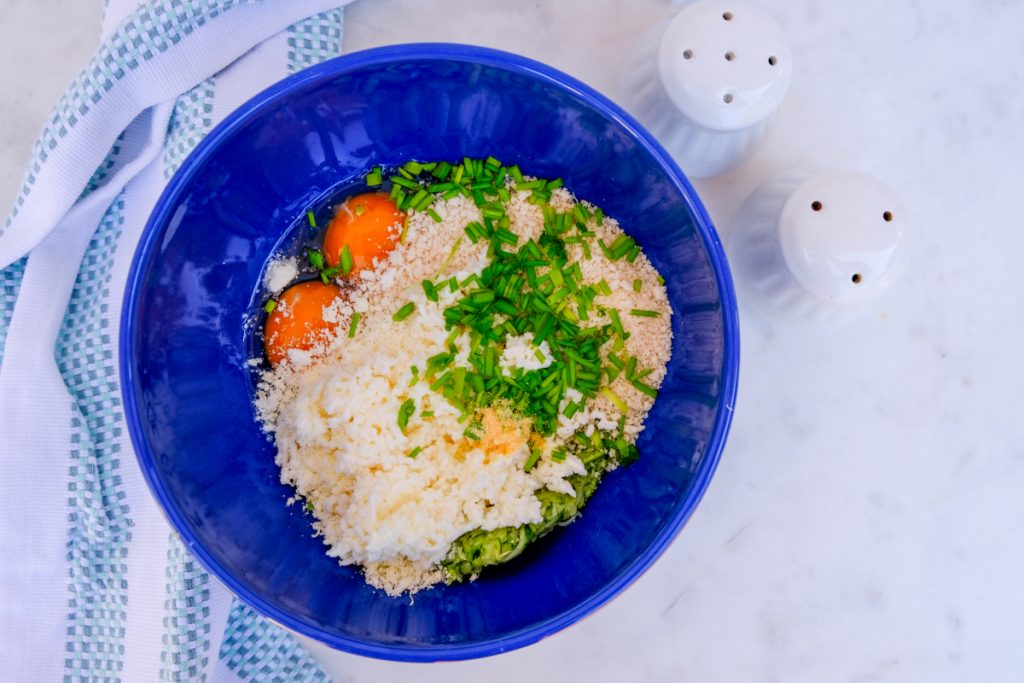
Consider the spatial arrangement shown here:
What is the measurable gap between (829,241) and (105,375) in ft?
3.06

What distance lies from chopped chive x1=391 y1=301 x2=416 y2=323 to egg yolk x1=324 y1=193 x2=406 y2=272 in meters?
0.10

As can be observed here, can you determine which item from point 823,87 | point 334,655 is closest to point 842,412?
point 823,87

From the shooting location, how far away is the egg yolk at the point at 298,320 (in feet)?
3.57

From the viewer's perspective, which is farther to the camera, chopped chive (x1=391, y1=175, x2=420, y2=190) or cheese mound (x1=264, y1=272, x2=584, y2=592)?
chopped chive (x1=391, y1=175, x2=420, y2=190)

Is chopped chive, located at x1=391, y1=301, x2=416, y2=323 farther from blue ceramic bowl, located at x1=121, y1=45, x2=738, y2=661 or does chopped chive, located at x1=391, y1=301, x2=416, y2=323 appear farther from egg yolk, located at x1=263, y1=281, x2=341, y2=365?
blue ceramic bowl, located at x1=121, y1=45, x2=738, y2=661

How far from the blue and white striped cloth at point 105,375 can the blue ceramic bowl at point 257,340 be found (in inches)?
4.3

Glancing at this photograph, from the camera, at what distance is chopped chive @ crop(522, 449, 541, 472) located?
1.04 m

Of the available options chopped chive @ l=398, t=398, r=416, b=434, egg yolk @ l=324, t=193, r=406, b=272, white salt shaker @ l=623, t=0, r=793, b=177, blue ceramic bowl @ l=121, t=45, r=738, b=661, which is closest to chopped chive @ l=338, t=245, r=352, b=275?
egg yolk @ l=324, t=193, r=406, b=272

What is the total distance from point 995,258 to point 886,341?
0.69ft

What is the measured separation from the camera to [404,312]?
105 centimetres

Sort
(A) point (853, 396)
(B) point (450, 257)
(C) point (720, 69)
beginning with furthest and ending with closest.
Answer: (A) point (853, 396)
(B) point (450, 257)
(C) point (720, 69)

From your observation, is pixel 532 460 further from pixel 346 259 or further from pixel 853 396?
pixel 853 396

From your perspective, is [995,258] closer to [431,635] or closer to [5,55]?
[431,635]

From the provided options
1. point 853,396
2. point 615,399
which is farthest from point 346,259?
point 853,396
